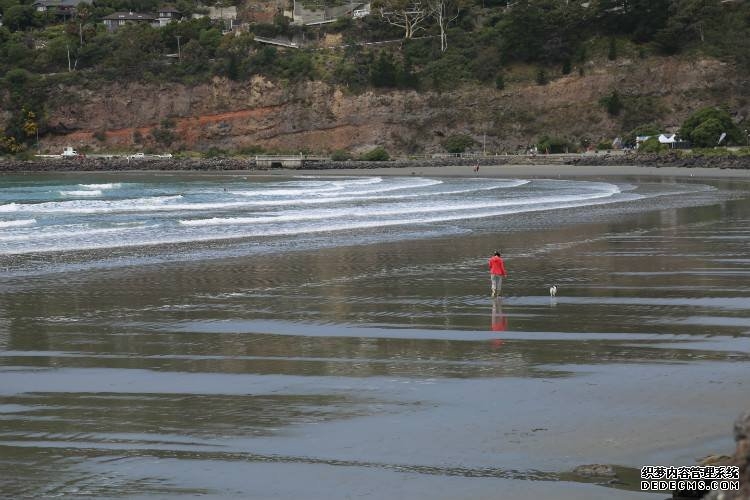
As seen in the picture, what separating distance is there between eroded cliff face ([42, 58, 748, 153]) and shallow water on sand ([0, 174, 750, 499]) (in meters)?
63.4

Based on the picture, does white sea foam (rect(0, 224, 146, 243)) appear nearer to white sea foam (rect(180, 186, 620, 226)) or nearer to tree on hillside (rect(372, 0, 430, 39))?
white sea foam (rect(180, 186, 620, 226))

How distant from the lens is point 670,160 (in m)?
72.2

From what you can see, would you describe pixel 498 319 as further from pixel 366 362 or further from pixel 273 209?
pixel 273 209

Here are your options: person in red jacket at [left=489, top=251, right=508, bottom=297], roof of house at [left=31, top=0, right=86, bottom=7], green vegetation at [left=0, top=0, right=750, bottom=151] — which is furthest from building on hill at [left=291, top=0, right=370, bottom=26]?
person in red jacket at [left=489, top=251, right=508, bottom=297]

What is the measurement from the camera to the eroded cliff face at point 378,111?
9025 centimetres

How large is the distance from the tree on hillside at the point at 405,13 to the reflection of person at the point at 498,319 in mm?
89918

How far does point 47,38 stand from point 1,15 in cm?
1313

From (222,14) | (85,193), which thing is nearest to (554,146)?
(85,193)

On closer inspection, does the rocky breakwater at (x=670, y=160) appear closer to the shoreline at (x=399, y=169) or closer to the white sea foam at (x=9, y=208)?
the shoreline at (x=399, y=169)

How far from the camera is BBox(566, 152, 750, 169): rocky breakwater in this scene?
220 ft

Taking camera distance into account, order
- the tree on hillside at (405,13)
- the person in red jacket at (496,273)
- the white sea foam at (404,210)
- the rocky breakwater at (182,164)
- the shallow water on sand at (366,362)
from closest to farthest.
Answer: the shallow water on sand at (366,362)
the person in red jacket at (496,273)
the white sea foam at (404,210)
the rocky breakwater at (182,164)
the tree on hillside at (405,13)

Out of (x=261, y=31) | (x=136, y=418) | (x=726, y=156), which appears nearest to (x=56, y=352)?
(x=136, y=418)

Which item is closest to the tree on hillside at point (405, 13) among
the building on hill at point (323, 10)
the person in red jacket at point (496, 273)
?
the building on hill at point (323, 10)

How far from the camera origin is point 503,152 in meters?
91.8
